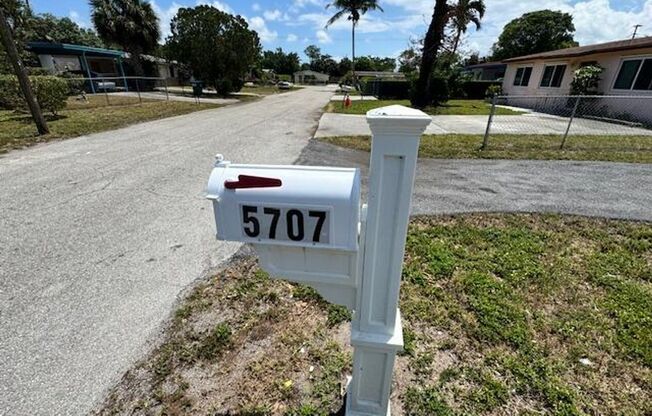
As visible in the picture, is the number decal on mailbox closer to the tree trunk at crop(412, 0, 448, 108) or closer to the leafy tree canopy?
the tree trunk at crop(412, 0, 448, 108)

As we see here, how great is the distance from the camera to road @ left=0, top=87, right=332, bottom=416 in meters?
1.85

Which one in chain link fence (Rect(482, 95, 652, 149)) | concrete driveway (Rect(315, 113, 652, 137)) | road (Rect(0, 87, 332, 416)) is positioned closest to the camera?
road (Rect(0, 87, 332, 416))

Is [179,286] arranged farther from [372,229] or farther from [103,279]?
[372,229]

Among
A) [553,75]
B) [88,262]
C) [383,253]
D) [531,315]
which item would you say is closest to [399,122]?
[383,253]

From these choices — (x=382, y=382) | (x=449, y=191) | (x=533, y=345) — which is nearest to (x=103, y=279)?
(x=382, y=382)

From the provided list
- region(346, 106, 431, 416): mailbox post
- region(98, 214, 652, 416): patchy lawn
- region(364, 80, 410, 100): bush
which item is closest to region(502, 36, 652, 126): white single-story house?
region(364, 80, 410, 100): bush

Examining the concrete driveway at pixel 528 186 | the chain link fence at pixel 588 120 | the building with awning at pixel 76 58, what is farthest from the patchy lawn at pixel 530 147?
the building with awning at pixel 76 58

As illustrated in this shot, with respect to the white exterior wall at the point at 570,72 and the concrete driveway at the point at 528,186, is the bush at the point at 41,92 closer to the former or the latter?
the concrete driveway at the point at 528,186

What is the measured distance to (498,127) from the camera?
10.8 m

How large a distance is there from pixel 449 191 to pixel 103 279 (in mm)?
4291

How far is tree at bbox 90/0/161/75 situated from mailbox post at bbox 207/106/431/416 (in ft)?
102

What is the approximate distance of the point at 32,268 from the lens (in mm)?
2785

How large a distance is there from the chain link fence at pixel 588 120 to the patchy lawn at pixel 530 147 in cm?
27

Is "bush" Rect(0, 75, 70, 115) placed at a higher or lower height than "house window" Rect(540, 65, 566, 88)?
lower
